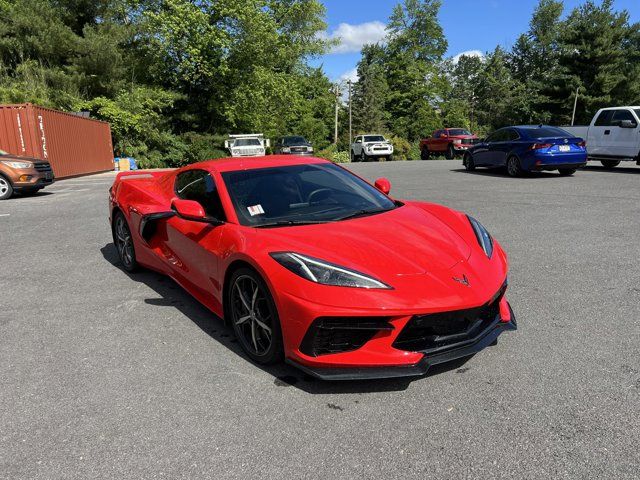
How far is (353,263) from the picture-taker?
9.08ft

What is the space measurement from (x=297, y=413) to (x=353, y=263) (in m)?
0.88

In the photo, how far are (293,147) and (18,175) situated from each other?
17.8 m

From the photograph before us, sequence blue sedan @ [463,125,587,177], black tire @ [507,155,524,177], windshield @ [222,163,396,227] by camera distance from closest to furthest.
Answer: windshield @ [222,163,396,227], blue sedan @ [463,125,587,177], black tire @ [507,155,524,177]

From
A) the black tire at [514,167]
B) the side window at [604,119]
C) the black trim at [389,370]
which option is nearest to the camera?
the black trim at [389,370]

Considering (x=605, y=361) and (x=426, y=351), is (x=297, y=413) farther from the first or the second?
(x=605, y=361)

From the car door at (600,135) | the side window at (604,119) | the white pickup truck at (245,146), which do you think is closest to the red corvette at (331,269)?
the car door at (600,135)

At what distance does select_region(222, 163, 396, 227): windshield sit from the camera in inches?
137

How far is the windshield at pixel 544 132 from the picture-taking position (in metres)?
13.2

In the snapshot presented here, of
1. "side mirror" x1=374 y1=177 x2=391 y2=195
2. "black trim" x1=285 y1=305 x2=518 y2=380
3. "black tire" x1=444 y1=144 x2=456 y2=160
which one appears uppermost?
"side mirror" x1=374 y1=177 x2=391 y2=195

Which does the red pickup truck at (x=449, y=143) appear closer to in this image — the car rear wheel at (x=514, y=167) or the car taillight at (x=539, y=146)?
the car rear wheel at (x=514, y=167)

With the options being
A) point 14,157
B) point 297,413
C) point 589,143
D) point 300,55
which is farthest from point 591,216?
point 300,55

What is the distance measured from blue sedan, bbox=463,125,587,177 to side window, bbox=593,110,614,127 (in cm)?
234

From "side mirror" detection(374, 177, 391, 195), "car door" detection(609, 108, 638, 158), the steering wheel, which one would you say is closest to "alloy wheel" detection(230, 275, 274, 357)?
the steering wheel

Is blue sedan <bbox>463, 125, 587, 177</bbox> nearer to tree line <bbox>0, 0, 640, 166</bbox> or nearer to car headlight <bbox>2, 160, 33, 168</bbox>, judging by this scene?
car headlight <bbox>2, 160, 33, 168</bbox>
